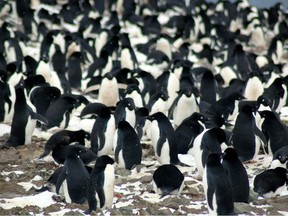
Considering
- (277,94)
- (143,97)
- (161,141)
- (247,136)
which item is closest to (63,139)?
(161,141)

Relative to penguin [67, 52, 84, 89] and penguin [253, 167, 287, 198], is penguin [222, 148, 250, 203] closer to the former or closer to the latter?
penguin [253, 167, 287, 198]

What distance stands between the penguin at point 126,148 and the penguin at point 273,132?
1.77 metres

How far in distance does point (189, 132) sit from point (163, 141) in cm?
69

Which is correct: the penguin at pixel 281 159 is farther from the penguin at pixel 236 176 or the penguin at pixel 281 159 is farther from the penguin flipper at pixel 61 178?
the penguin flipper at pixel 61 178

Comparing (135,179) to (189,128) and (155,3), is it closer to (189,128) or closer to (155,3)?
(189,128)

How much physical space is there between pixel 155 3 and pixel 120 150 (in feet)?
Result: 59.8

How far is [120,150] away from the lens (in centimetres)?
911

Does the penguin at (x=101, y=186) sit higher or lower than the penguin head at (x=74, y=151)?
lower

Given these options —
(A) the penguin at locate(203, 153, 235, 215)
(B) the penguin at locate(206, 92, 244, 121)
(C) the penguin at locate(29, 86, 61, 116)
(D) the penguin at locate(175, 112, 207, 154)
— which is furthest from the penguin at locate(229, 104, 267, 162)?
(C) the penguin at locate(29, 86, 61, 116)

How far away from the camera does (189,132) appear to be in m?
9.87

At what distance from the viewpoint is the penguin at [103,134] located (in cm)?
964

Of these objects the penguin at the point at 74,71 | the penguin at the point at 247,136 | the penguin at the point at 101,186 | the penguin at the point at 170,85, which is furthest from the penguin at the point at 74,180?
the penguin at the point at 74,71

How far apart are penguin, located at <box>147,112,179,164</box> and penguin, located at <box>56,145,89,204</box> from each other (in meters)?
1.73

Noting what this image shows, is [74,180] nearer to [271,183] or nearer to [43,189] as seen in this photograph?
[43,189]
